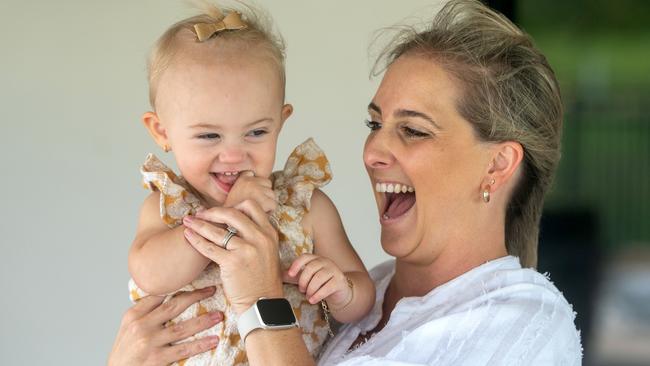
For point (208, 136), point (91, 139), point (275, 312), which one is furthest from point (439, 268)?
point (91, 139)

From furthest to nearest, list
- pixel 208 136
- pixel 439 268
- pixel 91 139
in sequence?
1. pixel 91 139
2. pixel 439 268
3. pixel 208 136

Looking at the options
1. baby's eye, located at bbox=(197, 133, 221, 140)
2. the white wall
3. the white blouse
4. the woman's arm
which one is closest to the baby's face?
baby's eye, located at bbox=(197, 133, 221, 140)

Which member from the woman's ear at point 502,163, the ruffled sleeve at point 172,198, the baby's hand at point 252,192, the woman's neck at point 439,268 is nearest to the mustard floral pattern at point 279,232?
the ruffled sleeve at point 172,198

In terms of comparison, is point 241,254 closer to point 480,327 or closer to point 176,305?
point 176,305

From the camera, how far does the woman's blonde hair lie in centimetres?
209

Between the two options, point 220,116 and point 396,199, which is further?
point 396,199


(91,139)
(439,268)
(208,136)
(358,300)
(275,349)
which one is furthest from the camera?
(91,139)

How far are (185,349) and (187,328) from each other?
0.04 meters

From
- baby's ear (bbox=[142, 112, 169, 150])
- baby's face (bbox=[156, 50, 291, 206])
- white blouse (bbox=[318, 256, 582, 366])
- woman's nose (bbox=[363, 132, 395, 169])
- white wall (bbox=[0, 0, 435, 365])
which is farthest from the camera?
white wall (bbox=[0, 0, 435, 365])

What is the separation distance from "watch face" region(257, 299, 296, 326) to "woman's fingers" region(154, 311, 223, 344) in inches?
7.5

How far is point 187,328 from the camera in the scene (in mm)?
1997

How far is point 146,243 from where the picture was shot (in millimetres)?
1957

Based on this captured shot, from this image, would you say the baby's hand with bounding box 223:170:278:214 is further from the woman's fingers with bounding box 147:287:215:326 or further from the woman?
the woman's fingers with bounding box 147:287:215:326

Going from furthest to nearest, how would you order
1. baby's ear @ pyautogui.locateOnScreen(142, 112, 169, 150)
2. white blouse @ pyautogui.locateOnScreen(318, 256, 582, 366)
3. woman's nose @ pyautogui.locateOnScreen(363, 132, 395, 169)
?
woman's nose @ pyautogui.locateOnScreen(363, 132, 395, 169), baby's ear @ pyautogui.locateOnScreen(142, 112, 169, 150), white blouse @ pyautogui.locateOnScreen(318, 256, 582, 366)
